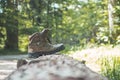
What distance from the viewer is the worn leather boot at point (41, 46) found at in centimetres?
555

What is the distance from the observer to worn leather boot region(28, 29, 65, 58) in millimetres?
5551

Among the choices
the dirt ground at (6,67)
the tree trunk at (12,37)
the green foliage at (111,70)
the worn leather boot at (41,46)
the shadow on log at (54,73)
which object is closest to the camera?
the shadow on log at (54,73)

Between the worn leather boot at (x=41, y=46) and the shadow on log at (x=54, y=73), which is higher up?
the shadow on log at (x=54, y=73)

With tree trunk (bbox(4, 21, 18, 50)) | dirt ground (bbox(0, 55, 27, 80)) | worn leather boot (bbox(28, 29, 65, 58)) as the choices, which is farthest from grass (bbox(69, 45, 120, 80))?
tree trunk (bbox(4, 21, 18, 50))

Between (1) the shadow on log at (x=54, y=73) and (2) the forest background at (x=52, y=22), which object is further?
(2) the forest background at (x=52, y=22)

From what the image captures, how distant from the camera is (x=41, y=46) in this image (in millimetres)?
5824

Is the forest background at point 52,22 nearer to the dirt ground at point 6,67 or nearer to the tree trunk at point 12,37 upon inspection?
the tree trunk at point 12,37

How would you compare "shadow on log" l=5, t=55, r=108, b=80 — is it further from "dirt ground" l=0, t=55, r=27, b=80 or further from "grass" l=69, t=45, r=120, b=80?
"dirt ground" l=0, t=55, r=27, b=80

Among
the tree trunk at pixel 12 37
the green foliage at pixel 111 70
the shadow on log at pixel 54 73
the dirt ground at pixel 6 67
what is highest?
the shadow on log at pixel 54 73

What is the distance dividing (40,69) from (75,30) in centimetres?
3556

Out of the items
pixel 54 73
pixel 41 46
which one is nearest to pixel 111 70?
pixel 41 46

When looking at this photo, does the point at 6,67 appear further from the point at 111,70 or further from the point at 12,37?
the point at 12,37

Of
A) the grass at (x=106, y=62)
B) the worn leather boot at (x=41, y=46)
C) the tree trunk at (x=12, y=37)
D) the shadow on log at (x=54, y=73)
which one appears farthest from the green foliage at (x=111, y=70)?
the tree trunk at (x=12, y=37)

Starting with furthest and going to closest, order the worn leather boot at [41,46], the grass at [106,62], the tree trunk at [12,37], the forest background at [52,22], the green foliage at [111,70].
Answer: the tree trunk at [12,37], the forest background at [52,22], the worn leather boot at [41,46], the grass at [106,62], the green foliage at [111,70]
